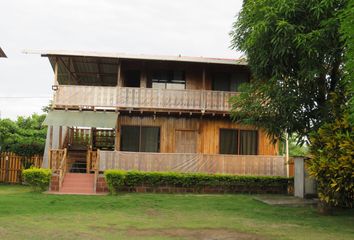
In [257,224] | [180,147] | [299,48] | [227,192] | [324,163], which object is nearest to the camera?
[257,224]

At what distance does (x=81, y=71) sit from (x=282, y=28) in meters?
14.6

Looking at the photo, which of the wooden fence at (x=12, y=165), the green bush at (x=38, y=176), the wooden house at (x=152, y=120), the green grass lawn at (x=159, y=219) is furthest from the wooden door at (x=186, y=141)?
the wooden fence at (x=12, y=165)

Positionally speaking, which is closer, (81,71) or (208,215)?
(208,215)


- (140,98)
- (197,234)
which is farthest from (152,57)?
(197,234)

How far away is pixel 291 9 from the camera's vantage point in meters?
14.9

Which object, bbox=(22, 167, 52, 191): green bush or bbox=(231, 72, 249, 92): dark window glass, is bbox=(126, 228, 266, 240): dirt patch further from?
bbox=(231, 72, 249, 92): dark window glass

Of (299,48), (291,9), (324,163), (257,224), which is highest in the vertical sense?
(291,9)

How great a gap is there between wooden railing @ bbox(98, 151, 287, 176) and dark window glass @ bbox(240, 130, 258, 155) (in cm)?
237

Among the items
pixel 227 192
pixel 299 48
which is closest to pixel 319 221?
pixel 299 48

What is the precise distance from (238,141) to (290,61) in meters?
8.87

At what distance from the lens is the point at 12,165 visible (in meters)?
26.1

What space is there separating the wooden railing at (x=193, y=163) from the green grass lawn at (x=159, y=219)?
2.37 m

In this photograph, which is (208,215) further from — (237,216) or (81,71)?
(81,71)

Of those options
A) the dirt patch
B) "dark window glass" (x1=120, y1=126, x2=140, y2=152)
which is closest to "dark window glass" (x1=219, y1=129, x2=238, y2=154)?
"dark window glass" (x1=120, y1=126, x2=140, y2=152)
